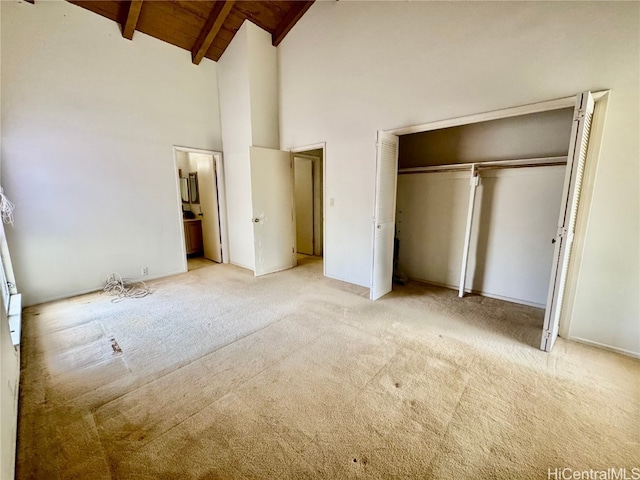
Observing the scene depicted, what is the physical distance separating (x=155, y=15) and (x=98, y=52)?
0.87m

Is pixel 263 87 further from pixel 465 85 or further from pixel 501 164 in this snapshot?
pixel 501 164

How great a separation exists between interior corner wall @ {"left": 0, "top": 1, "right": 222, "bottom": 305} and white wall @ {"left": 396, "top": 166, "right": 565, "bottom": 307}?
144 inches

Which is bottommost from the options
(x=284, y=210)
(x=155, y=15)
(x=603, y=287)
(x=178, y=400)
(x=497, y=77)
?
(x=178, y=400)

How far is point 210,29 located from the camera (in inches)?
146

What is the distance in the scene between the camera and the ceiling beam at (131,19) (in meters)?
3.14

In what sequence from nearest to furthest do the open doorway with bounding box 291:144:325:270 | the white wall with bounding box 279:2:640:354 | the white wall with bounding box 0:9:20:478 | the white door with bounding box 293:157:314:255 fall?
the white wall with bounding box 0:9:20:478, the white wall with bounding box 279:2:640:354, the open doorway with bounding box 291:144:325:270, the white door with bounding box 293:157:314:255

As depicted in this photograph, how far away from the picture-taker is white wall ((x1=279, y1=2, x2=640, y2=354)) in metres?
2.03

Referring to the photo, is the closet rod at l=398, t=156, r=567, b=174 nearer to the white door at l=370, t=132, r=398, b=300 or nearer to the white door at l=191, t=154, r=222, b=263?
the white door at l=370, t=132, r=398, b=300

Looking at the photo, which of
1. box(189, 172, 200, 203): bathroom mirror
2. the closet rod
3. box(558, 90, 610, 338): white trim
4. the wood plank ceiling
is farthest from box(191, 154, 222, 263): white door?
box(558, 90, 610, 338): white trim

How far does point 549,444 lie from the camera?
141 centimetres

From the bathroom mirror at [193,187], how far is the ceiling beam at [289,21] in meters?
2.83

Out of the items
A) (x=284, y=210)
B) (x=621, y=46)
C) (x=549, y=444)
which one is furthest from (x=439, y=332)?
(x=284, y=210)

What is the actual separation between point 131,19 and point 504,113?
4.39 m

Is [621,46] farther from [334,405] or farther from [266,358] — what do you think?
[266,358]
